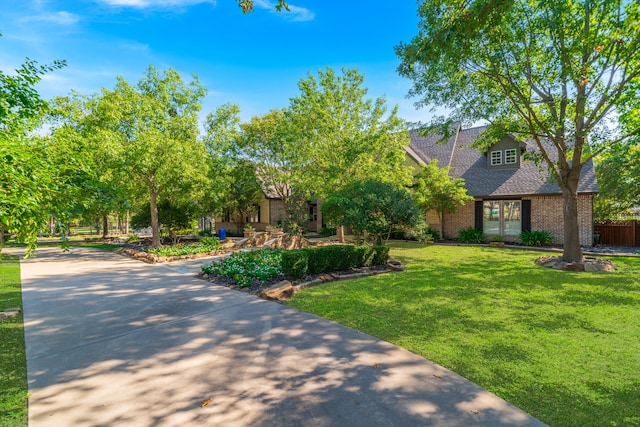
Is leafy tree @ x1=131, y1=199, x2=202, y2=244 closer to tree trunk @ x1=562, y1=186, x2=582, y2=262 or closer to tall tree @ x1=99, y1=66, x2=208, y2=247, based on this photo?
tall tree @ x1=99, y1=66, x2=208, y2=247

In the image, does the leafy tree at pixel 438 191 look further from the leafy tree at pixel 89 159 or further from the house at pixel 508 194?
the leafy tree at pixel 89 159

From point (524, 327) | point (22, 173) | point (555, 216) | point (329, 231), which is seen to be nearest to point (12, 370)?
point (22, 173)

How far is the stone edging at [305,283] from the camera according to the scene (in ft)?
24.4

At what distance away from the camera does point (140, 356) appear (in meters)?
4.47

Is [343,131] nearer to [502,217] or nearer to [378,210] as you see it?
[378,210]

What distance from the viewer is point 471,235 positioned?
62.3 ft

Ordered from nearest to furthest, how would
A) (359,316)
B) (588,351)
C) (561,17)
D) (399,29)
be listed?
(588,351) < (359,316) < (561,17) < (399,29)

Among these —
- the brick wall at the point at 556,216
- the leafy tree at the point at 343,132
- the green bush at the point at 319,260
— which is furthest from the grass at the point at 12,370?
the brick wall at the point at 556,216

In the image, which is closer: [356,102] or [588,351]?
[588,351]

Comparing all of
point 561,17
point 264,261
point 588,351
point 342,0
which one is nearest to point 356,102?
point 342,0

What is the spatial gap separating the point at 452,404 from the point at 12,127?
6342mm

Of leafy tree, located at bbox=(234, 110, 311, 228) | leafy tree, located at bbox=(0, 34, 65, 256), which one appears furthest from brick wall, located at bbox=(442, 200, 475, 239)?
leafy tree, located at bbox=(0, 34, 65, 256)

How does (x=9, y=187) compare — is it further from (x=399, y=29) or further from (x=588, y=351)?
(x=399, y=29)

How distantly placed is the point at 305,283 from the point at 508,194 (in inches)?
A: 584
